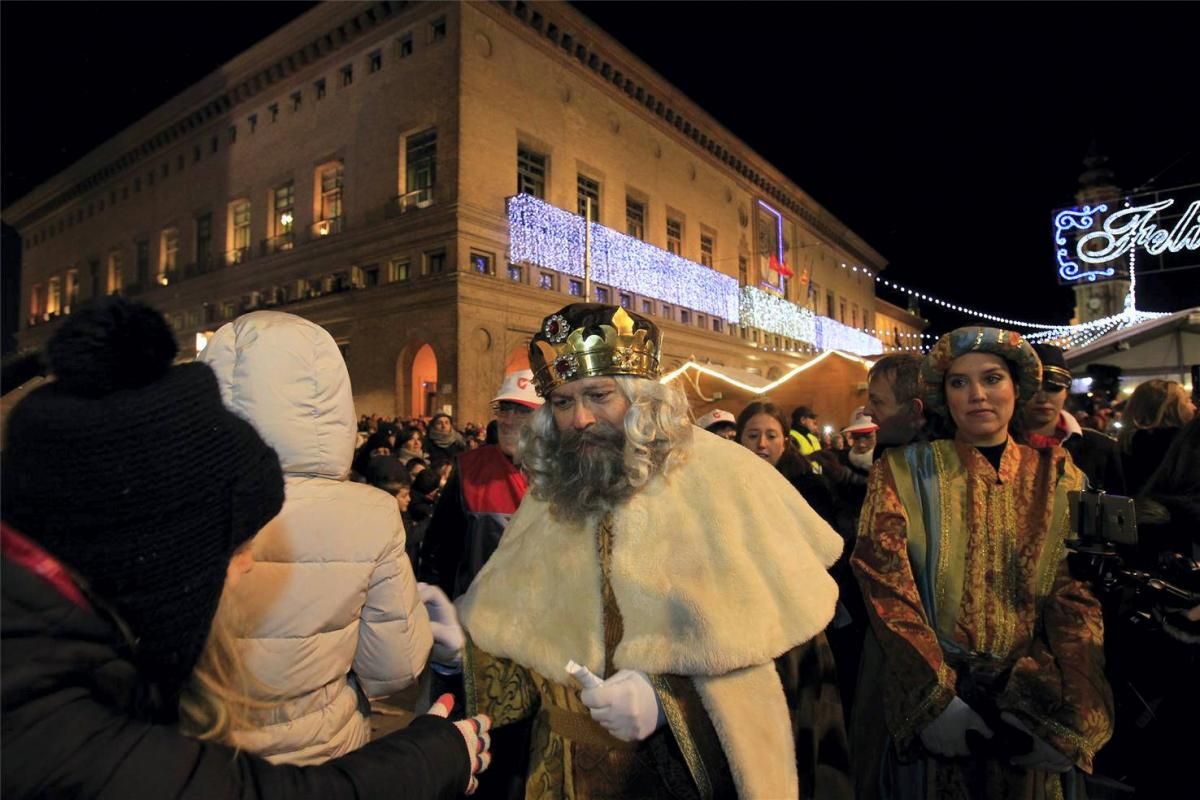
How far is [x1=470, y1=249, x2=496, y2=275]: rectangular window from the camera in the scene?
23344 mm

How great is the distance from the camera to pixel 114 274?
38688mm

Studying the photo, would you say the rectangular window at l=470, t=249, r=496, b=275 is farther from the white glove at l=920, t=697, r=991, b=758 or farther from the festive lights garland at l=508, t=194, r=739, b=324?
the white glove at l=920, t=697, r=991, b=758

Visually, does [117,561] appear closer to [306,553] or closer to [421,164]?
[306,553]

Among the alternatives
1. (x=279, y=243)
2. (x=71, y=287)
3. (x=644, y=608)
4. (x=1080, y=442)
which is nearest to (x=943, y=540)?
(x=644, y=608)

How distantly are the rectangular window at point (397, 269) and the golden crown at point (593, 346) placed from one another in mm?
23626

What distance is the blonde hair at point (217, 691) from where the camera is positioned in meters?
1.10

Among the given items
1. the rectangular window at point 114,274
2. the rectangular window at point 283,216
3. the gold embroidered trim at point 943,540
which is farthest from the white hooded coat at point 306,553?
the rectangular window at point 114,274

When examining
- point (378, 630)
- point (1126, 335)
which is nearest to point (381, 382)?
point (1126, 335)

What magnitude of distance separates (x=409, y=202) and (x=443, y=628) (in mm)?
24181

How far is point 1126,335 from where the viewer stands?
13.4m

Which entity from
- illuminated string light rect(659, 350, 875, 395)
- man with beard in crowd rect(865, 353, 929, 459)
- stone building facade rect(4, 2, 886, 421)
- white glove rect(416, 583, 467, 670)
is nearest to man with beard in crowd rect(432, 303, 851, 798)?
white glove rect(416, 583, 467, 670)

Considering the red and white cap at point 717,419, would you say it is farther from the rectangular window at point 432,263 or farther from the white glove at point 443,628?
the rectangular window at point 432,263

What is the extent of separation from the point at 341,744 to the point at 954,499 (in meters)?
2.37

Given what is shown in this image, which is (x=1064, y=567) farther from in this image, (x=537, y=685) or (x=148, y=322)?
(x=148, y=322)
